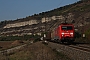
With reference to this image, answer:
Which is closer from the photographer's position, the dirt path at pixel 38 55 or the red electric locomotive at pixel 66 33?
the dirt path at pixel 38 55

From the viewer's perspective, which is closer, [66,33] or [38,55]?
[38,55]

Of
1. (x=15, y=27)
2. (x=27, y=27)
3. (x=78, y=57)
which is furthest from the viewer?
(x=15, y=27)

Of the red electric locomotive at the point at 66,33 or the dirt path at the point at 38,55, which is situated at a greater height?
the red electric locomotive at the point at 66,33

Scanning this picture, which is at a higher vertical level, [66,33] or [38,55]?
[66,33]

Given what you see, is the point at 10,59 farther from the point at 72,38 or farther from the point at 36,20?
the point at 36,20

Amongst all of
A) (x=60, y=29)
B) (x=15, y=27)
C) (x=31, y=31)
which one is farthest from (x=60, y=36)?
(x=15, y=27)

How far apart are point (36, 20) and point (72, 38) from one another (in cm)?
14638

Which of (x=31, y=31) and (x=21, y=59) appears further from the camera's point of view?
(x=31, y=31)

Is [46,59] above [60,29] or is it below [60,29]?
below

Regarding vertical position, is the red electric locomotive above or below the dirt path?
above

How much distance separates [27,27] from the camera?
18262 cm

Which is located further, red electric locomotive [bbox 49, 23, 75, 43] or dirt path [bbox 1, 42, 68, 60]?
red electric locomotive [bbox 49, 23, 75, 43]

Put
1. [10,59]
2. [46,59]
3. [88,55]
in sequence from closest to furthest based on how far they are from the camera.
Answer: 1. [88,55]
2. [46,59]
3. [10,59]

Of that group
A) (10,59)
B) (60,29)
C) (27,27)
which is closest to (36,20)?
(27,27)
